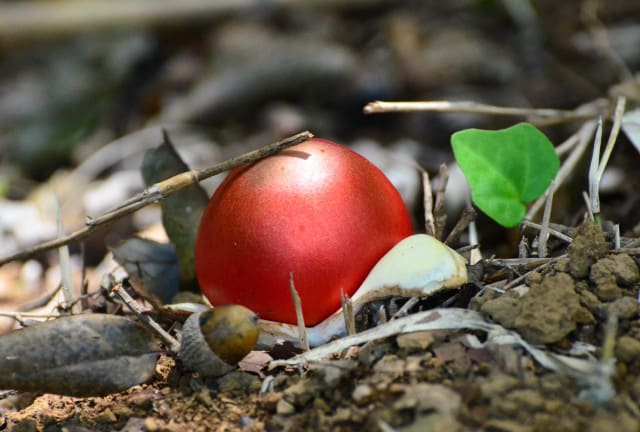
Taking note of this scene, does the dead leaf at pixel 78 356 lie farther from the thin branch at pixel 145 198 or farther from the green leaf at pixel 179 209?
the green leaf at pixel 179 209

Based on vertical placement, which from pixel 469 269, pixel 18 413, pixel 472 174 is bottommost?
pixel 18 413

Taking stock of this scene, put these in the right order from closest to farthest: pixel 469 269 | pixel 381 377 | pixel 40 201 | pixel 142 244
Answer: pixel 381 377 < pixel 469 269 < pixel 142 244 < pixel 40 201

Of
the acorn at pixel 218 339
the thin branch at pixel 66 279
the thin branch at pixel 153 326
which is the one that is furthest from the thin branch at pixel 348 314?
the thin branch at pixel 66 279

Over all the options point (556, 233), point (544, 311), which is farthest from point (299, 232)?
point (556, 233)

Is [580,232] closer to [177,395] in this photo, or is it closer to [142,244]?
[177,395]

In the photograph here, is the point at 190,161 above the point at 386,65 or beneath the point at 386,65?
beneath

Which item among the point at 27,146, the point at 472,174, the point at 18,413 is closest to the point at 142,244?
the point at 18,413

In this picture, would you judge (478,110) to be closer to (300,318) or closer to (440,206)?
(440,206)

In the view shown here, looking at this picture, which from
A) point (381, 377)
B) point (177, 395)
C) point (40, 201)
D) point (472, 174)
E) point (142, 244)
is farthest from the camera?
point (40, 201)
